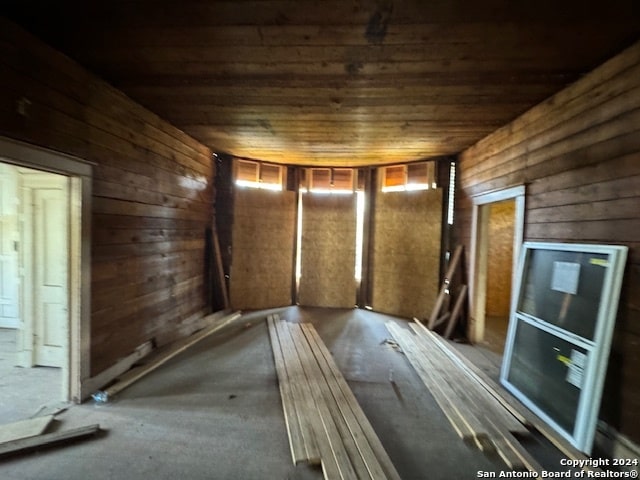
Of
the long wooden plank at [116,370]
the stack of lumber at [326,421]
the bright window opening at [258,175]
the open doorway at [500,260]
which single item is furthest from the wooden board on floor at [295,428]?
the open doorway at [500,260]

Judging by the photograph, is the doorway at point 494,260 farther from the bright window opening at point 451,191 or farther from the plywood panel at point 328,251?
the plywood panel at point 328,251

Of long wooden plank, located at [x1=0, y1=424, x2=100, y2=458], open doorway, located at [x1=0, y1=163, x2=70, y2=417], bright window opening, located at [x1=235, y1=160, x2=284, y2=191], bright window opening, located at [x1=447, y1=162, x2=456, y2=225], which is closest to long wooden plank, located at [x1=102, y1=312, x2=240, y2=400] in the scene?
long wooden plank, located at [x1=0, y1=424, x2=100, y2=458]

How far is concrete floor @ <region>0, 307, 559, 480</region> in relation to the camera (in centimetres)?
200

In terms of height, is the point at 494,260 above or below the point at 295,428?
above

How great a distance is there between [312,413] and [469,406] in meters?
1.31

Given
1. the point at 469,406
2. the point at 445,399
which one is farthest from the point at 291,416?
the point at 469,406

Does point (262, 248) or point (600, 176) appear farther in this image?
point (262, 248)

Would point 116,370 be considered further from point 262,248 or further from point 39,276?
point 262,248

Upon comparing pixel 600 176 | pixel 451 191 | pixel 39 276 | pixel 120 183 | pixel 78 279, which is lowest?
pixel 39 276

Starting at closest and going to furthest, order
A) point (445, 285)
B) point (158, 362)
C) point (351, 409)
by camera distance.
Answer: point (351, 409), point (158, 362), point (445, 285)

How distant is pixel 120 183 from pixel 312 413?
8.96 ft

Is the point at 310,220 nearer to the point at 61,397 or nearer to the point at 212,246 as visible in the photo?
the point at 212,246

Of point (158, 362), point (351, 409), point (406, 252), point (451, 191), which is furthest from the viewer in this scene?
point (406, 252)

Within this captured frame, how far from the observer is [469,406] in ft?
8.91
